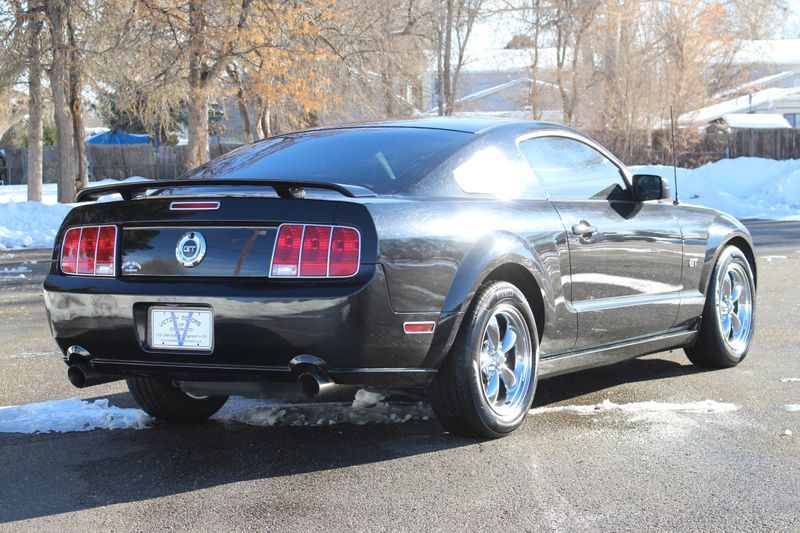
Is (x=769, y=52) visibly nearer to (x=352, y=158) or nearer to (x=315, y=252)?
(x=352, y=158)

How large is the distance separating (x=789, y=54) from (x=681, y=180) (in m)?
38.8

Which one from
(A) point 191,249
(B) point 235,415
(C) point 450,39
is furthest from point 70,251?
(C) point 450,39

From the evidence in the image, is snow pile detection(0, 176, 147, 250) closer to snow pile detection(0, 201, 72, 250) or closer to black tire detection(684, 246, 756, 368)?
snow pile detection(0, 201, 72, 250)

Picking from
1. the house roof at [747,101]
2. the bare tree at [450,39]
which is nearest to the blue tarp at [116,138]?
the bare tree at [450,39]

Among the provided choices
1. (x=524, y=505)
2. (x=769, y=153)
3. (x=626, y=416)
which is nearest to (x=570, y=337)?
(x=626, y=416)

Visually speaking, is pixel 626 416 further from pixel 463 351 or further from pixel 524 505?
pixel 524 505

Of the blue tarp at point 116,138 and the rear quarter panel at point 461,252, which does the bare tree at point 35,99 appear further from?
the blue tarp at point 116,138

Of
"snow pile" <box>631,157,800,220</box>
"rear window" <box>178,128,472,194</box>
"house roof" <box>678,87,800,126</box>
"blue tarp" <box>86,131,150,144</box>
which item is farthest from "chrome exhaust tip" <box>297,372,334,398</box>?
"blue tarp" <box>86,131,150,144</box>

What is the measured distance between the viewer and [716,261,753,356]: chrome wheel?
6344mm

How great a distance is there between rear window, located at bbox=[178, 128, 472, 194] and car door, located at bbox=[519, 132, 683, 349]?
2.01ft

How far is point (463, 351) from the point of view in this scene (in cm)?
439

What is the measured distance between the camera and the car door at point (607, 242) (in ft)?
17.1

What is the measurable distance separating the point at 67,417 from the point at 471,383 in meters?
2.10

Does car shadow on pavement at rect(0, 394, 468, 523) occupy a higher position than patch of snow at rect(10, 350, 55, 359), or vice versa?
patch of snow at rect(10, 350, 55, 359)
